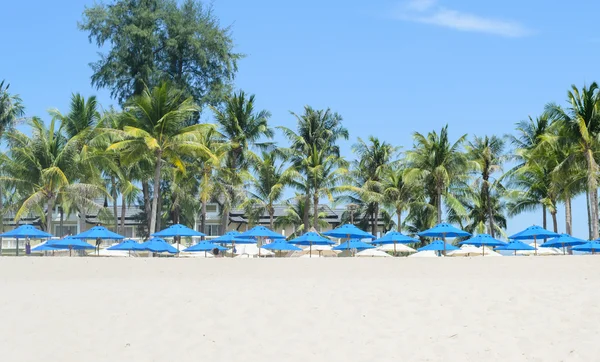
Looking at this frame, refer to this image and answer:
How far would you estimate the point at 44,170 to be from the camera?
110 feet

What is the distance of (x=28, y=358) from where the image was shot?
10766mm

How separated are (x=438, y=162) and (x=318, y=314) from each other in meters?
29.7

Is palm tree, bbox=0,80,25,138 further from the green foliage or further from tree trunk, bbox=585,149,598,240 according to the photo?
tree trunk, bbox=585,149,598,240

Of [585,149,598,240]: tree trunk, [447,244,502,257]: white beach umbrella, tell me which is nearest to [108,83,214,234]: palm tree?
[447,244,502,257]: white beach umbrella

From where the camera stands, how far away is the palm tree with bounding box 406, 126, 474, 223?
41.1 meters

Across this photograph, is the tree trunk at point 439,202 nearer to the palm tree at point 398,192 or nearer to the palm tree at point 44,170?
the palm tree at point 398,192

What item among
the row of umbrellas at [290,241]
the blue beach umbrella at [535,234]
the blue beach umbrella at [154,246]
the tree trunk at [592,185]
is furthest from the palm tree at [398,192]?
the blue beach umbrella at [154,246]

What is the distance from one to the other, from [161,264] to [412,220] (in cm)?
3069

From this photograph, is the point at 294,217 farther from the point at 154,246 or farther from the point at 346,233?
the point at 154,246

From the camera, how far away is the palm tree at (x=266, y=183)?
41.1 metres

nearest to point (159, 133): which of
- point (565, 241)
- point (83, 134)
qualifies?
point (83, 134)

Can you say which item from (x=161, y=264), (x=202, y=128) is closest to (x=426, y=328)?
(x=161, y=264)

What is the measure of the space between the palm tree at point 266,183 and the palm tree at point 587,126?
49.7 ft

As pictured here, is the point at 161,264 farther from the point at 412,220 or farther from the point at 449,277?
the point at 412,220
